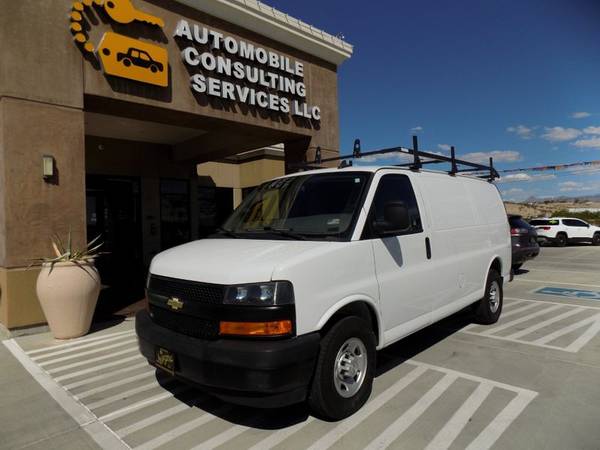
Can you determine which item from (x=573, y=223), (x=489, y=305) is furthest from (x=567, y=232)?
(x=489, y=305)

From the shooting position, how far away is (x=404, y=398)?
376 cm

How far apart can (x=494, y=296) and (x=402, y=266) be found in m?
3.04

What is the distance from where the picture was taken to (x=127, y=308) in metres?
7.68

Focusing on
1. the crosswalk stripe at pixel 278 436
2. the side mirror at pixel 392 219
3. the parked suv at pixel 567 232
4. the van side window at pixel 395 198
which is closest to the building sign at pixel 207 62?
the van side window at pixel 395 198

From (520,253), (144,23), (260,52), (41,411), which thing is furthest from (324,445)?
(520,253)

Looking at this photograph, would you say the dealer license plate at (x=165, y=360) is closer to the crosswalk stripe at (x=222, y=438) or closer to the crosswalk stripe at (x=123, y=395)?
the crosswalk stripe at (x=222, y=438)

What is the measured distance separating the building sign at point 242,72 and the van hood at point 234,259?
529 centimetres

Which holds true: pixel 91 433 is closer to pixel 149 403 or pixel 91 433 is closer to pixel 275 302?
pixel 149 403

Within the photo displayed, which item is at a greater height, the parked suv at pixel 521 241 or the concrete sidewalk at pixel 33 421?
the parked suv at pixel 521 241

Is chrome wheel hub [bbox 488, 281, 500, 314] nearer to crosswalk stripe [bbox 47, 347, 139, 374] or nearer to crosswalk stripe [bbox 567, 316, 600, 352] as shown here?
crosswalk stripe [bbox 567, 316, 600, 352]

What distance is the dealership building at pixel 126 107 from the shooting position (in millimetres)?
6105

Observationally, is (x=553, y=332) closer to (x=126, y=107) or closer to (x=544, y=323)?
(x=544, y=323)

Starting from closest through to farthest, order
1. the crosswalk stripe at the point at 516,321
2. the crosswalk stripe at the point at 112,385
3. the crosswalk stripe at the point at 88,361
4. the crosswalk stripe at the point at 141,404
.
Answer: the crosswalk stripe at the point at 141,404
the crosswalk stripe at the point at 112,385
the crosswalk stripe at the point at 88,361
the crosswalk stripe at the point at 516,321

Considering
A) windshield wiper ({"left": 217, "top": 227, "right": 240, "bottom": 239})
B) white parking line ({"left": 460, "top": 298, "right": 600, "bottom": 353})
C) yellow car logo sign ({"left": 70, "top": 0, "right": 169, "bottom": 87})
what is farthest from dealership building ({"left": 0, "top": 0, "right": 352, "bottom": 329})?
white parking line ({"left": 460, "top": 298, "right": 600, "bottom": 353})
